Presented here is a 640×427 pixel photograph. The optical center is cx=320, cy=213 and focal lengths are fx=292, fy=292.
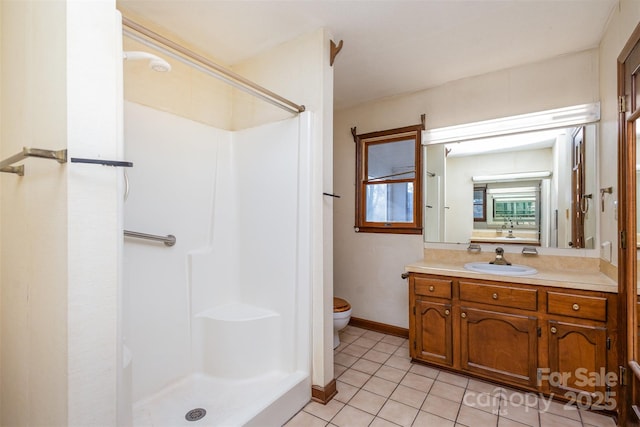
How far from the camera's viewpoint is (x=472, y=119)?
2492 mm

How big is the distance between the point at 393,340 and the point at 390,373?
61 cm

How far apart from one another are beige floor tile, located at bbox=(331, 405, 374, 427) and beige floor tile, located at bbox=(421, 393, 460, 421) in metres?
0.38

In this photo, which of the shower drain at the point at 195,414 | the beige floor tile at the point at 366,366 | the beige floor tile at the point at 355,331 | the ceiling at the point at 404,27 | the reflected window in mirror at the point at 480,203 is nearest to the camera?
the shower drain at the point at 195,414

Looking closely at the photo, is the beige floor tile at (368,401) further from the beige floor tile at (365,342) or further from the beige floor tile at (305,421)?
the beige floor tile at (365,342)

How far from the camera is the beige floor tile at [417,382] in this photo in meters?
2.01

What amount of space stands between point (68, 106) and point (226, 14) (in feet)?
4.15

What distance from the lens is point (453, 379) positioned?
6.88 ft

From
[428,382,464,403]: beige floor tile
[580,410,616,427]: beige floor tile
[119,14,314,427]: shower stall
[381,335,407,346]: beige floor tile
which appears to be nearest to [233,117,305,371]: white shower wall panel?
[119,14,314,427]: shower stall

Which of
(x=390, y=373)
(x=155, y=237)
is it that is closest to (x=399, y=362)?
(x=390, y=373)

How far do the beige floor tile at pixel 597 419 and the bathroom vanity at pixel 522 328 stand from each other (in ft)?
0.24

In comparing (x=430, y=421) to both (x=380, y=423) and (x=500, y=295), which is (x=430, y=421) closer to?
(x=380, y=423)

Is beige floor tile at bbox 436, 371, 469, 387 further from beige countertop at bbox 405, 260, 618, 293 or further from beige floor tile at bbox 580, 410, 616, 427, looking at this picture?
beige countertop at bbox 405, 260, 618, 293

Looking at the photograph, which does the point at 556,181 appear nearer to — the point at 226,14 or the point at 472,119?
the point at 472,119

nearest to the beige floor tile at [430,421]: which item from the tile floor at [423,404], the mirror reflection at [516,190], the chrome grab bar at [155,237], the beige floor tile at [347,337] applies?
the tile floor at [423,404]
